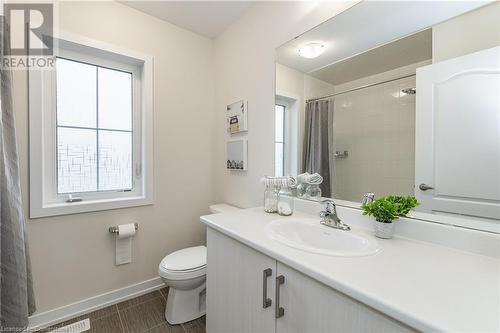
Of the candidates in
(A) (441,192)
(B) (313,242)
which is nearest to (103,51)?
(B) (313,242)

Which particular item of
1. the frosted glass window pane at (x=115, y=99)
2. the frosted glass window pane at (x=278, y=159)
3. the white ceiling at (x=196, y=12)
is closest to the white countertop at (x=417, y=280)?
the frosted glass window pane at (x=278, y=159)

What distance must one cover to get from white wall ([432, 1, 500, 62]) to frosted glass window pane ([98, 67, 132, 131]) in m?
2.11

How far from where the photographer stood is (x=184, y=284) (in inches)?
57.1

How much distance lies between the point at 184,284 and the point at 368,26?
1.89m

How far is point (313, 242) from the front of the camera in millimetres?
1153

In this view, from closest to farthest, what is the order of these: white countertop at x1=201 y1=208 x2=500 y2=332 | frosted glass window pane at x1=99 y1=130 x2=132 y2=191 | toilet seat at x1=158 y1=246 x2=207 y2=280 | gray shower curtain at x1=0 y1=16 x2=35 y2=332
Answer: white countertop at x1=201 y1=208 x2=500 y2=332 → gray shower curtain at x1=0 y1=16 x2=35 y2=332 → toilet seat at x1=158 y1=246 x2=207 y2=280 → frosted glass window pane at x1=99 y1=130 x2=132 y2=191

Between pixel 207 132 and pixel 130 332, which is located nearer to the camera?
pixel 130 332

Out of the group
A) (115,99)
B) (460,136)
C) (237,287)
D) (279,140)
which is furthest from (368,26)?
(115,99)

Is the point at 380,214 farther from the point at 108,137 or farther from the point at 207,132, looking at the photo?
the point at 108,137

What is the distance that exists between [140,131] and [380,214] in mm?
1920

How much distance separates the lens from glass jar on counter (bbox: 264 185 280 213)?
145cm

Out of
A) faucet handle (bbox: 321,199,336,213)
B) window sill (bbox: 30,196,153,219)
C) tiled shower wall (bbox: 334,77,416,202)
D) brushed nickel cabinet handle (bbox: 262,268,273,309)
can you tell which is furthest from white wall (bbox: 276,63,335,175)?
window sill (bbox: 30,196,153,219)

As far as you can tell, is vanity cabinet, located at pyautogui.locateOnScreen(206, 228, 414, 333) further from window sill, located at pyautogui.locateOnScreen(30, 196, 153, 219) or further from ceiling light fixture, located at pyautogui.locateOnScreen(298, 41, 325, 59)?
ceiling light fixture, located at pyautogui.locateOnScreen(298, 41, 325, 59)

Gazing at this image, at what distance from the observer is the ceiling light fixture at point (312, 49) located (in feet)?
4.46
